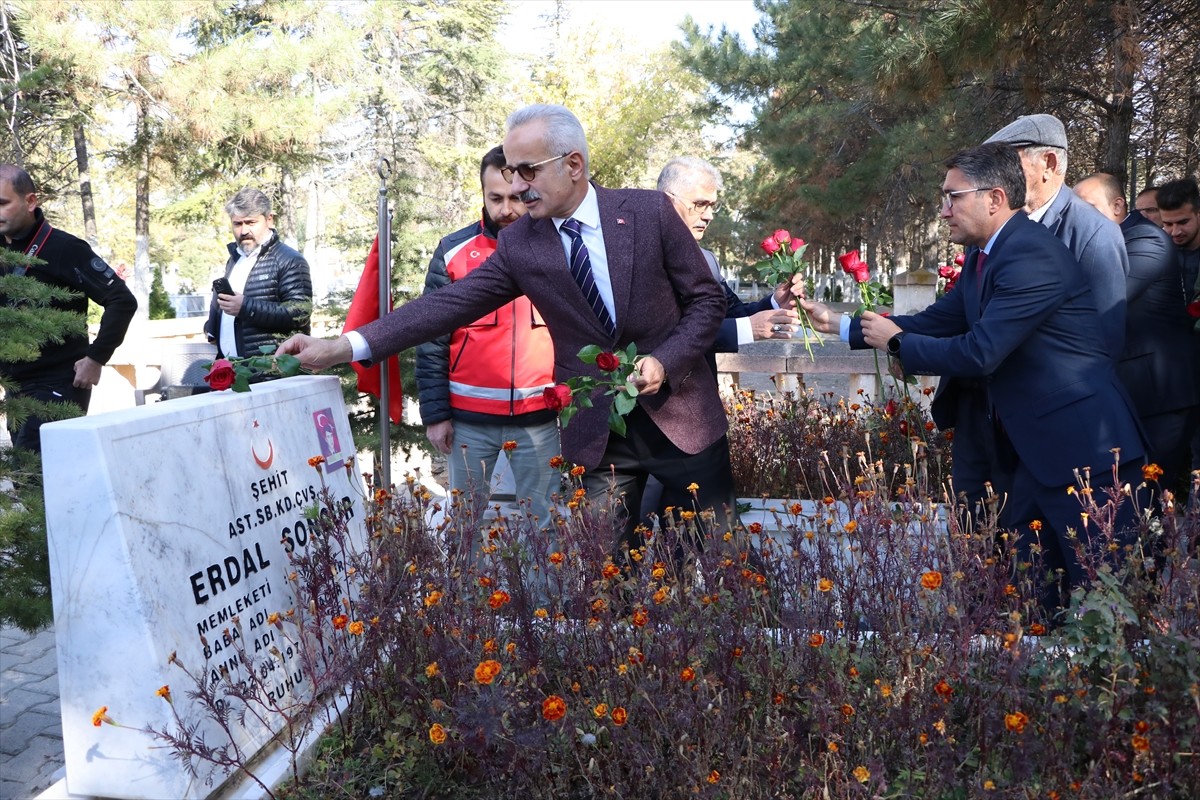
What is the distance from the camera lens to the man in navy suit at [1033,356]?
128 inches

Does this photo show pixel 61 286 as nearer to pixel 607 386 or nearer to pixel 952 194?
pixel 607 386

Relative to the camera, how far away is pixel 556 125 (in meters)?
3.11

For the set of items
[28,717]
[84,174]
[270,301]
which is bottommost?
[28,717]

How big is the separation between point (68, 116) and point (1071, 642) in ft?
65.9

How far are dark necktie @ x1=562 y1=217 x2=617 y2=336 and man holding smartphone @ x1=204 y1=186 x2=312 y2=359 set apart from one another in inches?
106

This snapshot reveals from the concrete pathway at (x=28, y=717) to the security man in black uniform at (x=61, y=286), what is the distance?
102 cm

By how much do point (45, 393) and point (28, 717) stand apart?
1.59 metres

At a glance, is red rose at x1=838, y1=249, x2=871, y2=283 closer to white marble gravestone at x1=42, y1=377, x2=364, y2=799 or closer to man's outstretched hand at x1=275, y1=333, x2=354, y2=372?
man's outstretched hand at x1=275, y1=333, x2=354, y2=372

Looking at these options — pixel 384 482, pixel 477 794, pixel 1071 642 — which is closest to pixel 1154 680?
pixel 1071 642

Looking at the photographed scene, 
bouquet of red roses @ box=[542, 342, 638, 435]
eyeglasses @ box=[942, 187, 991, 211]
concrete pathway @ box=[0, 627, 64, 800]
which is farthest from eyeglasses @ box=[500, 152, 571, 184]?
concrete pathway @ box=[0, 627, 64, 800]

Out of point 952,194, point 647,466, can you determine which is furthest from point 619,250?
point 952,194

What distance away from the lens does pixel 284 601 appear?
3.10m

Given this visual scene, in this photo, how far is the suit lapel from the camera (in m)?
3.26

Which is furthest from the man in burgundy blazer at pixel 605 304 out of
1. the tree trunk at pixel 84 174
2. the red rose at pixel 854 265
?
the tree trunk at pixel 84 174
